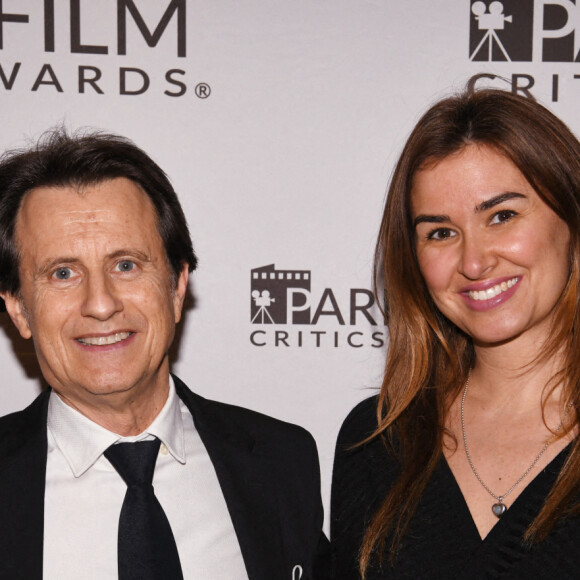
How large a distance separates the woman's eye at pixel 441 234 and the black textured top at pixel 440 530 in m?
0.53

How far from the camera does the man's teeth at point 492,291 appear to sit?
175 centimetres

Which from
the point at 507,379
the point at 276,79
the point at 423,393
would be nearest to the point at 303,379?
the point at 423,393

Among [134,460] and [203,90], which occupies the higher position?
[203,90]

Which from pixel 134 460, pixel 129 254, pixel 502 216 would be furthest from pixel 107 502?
pixel 502 216

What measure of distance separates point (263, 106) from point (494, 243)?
41.8 inches

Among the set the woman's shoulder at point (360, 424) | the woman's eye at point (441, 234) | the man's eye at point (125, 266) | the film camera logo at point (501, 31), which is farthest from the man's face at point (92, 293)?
Result: the film camera logo at point (501, 31)

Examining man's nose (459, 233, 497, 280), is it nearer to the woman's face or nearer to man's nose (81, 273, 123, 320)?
the woman's face

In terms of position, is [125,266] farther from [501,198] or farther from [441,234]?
[501,198]

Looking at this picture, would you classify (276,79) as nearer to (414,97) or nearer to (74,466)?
(414,97)

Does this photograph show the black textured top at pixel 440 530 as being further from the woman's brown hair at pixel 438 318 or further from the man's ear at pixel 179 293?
A: the man's ear at pixel 179 293

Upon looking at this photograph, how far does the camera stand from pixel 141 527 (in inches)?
65.3

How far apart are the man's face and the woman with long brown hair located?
63 centimetres

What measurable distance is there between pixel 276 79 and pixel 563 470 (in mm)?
1501

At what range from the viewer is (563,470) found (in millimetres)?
1674
